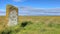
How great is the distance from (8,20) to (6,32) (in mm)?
4794

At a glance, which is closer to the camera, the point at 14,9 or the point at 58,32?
the point at 58,32

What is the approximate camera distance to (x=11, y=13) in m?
13.7

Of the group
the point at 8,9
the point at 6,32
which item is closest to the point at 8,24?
the point at 8,9

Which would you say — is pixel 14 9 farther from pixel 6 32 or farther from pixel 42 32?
pixel 42 32

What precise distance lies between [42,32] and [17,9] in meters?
6.91

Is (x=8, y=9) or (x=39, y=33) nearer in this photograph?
(x=39, y=33)

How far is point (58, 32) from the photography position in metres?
7.48

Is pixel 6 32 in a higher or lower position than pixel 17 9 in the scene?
lower

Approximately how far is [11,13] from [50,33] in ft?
22.5

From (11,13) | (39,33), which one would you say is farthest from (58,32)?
(11,13)

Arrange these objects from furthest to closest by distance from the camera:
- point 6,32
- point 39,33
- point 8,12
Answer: point 8,12, point 6,32, point 39,33

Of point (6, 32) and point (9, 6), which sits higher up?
point (9, 6)

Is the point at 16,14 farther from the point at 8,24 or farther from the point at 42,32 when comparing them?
the point at 42,32

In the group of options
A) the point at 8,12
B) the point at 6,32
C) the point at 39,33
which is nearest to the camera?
Answer: the point at 39,33
